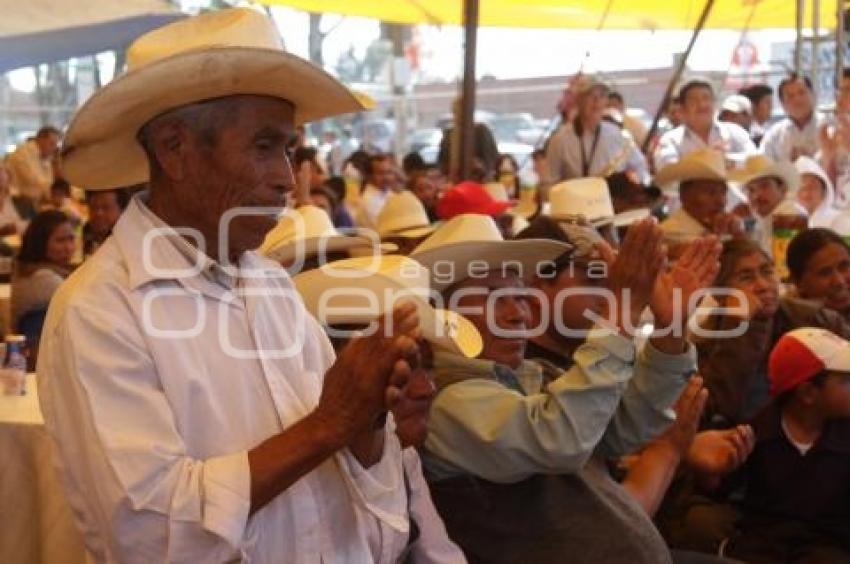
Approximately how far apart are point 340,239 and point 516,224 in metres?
2.27

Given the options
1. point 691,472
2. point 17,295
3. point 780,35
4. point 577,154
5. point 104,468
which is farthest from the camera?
point 780,35

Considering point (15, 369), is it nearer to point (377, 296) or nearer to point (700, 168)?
point (377, 296)

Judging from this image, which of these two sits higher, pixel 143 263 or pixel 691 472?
pixel 143 263

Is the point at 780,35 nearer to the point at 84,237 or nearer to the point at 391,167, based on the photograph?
the point at 391,167

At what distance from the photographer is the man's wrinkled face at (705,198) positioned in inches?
243

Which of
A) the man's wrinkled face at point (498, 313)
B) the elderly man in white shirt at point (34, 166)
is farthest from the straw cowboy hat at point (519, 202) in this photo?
the elderly man in white shirt at point (34, 166)

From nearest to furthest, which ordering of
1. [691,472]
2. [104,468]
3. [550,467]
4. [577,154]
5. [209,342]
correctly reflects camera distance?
[104,468], [209,342], [550,467], [691,472], [577,154]

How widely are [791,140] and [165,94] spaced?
7811 millimetres

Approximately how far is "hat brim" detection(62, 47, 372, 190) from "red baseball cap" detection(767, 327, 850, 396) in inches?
74.6

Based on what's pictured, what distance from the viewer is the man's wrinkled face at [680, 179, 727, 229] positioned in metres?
6.16

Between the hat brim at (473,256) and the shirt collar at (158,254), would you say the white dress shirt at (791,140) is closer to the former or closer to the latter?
the hat brim at (473,256)

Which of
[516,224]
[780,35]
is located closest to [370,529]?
[516,224]

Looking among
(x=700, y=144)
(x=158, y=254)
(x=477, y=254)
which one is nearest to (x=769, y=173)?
(x=700, y=144)

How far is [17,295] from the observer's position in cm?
527
